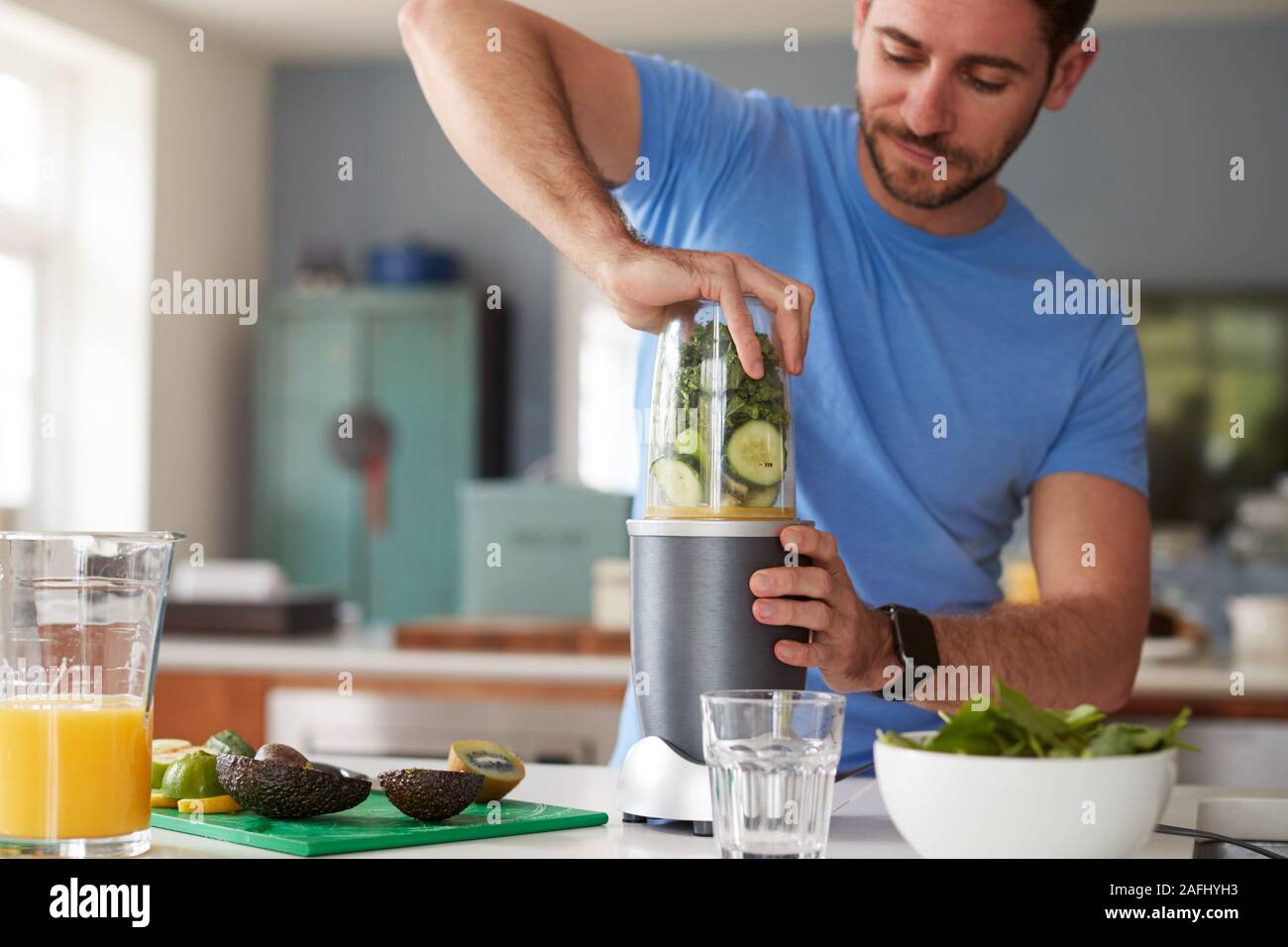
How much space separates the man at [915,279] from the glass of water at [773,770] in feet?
1.79

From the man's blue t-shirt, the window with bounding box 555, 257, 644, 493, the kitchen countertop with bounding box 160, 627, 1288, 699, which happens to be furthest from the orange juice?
the window with bounding box 555, 257, 644, 493

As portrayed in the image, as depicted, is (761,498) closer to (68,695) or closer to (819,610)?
(819,610)

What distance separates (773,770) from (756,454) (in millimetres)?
264

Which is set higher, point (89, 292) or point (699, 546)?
point (89, 292)

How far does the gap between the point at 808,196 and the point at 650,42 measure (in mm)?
4569

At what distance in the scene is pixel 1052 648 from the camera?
1.45 meters

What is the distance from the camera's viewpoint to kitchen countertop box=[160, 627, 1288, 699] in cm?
285

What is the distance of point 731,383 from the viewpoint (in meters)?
1.07

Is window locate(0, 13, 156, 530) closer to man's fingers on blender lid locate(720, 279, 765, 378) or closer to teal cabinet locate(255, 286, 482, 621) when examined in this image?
teal cabinet locate(255, 286, 482, 621)

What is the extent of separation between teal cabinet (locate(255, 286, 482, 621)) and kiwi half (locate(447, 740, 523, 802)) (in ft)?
15.3

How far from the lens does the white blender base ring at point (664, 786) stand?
104 cm

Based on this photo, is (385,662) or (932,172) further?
(385,662)

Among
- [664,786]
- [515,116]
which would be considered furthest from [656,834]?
[515,116]

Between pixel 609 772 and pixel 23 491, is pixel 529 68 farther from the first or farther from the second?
pixel 23 491
